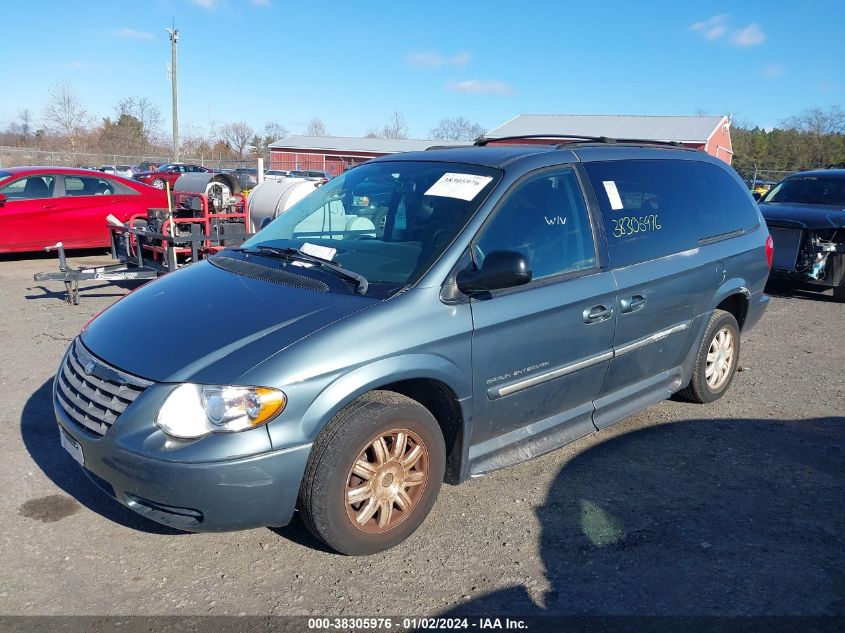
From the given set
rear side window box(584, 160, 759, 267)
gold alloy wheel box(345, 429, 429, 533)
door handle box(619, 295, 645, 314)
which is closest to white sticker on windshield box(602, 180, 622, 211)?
rear side window box(584, 160, 759, 267)

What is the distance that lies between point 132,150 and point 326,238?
62282mm

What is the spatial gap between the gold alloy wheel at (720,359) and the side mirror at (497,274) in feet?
8.31

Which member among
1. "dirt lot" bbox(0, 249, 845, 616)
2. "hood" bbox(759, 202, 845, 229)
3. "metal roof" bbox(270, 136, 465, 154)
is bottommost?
"dirt lot" bbox(0, 249, 845, 616)

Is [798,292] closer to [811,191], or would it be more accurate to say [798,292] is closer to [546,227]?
[811,191]

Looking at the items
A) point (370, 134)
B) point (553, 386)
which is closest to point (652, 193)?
point (553, 386)

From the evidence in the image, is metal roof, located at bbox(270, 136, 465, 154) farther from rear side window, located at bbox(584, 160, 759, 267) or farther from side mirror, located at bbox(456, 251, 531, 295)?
side mirror, located at bbox(456, 251, 531, 295)

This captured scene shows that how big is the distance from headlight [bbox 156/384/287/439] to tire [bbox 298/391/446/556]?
11.4 inches

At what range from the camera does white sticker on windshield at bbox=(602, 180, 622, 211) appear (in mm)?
4223

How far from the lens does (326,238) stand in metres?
4.04

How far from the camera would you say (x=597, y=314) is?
3.95 metres

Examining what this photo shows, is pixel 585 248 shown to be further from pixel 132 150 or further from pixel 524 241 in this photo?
pixel 132 150

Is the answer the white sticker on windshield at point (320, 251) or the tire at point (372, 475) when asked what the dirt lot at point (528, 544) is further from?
the white sticker on windshield at point (320, 251)

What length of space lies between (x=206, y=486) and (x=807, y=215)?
9.48 m

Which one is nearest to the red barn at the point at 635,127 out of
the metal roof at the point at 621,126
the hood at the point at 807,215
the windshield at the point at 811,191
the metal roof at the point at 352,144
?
the metal roof at the point at 621,126
